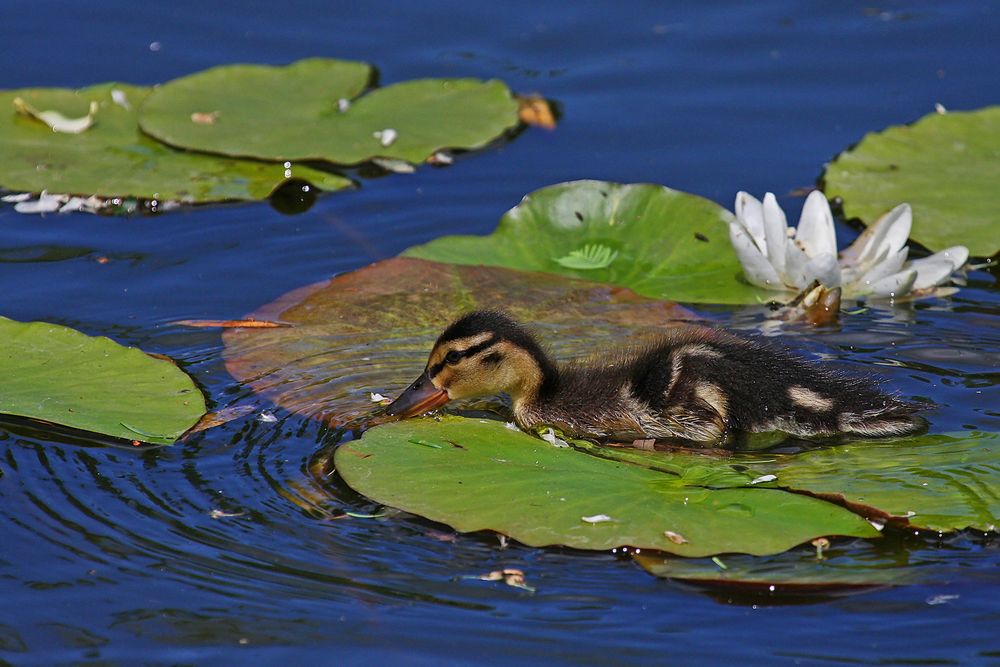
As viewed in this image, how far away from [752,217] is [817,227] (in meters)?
0.29

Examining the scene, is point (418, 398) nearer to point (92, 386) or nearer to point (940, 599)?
point (92, 386)

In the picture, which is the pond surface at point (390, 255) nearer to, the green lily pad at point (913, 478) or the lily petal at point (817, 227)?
the green lily pad at point (913, 478)

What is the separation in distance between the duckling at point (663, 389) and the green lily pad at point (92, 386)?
797 mm

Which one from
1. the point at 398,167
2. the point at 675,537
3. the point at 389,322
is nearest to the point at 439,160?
the point at 398,167

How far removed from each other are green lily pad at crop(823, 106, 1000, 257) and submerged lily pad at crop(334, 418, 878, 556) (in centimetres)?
262

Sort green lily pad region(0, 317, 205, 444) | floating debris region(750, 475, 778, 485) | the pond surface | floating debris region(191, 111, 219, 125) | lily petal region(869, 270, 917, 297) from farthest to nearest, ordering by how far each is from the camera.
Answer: floating debris region(191, 111, 219, 125), lily petal region(869, 270, 917, 297), green lily pad region(0, 317, 205, 444), floating debris region(750, 475, 778, 485), the pond surface

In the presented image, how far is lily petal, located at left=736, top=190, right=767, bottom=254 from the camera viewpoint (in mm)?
6398

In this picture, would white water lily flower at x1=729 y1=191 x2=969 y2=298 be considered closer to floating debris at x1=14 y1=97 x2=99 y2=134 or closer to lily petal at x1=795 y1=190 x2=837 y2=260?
lily petal at x1=795 y1=190 x2=837 y2=260

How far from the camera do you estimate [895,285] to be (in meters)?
6.30

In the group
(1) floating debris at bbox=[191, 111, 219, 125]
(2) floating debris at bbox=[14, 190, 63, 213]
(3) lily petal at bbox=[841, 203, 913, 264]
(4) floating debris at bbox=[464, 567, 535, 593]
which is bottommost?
(4) floating debris at bbox=[464, 567, 535, 593]

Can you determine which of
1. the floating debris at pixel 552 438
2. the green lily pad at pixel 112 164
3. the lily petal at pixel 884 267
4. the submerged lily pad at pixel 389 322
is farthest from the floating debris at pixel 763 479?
the green lily pad at pixel 112 164

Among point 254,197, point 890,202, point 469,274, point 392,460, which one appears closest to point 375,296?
point 469,274

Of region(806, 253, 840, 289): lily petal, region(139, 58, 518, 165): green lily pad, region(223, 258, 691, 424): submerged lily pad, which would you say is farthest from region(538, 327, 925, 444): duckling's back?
region(139, 58, 518, 165): green lily pad

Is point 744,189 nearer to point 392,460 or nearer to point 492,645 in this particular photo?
point 392,460
